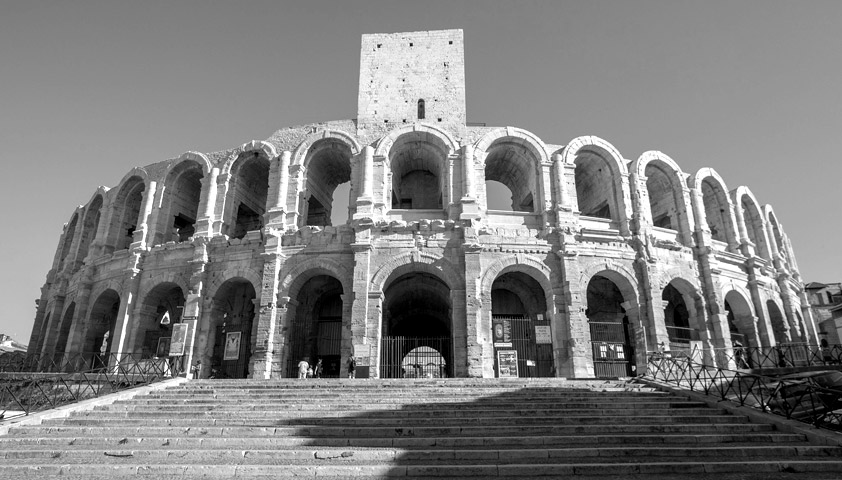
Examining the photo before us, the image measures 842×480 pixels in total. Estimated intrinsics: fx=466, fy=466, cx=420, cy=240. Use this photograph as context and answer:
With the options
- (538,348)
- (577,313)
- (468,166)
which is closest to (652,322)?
(577,313)

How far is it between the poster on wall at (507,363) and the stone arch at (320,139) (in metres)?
10.1

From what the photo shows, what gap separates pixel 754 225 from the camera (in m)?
23.5

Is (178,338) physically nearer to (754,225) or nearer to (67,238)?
(67,238)

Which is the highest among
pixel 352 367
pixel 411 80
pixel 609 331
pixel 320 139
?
pixel 411 80

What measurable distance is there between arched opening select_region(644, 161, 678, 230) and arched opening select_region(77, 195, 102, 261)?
27.4 m

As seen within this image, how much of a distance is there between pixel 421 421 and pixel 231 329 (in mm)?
14318

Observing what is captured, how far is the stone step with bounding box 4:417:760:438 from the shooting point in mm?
8195

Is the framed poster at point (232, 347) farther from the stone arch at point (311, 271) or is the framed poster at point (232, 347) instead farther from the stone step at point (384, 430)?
the stone step at point (384, 430)

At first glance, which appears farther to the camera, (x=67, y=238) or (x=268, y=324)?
(x=67, y=238)

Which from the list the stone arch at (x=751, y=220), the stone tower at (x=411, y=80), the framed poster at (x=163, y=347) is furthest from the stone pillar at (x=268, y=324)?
the stone arch at (x=751, y=220)

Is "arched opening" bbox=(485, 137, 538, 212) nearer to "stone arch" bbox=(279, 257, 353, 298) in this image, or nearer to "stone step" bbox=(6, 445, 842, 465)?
"stone arch" bbox=(279, 257, 353, 298)

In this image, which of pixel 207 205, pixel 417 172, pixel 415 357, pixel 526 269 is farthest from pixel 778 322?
pixel 207 205

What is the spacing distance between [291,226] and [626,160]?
573 inches

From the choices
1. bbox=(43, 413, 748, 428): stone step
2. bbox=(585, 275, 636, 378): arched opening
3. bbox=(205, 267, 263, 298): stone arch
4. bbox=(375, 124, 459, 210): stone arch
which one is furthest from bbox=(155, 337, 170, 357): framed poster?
bbox=(585, 275, 636, 378): arched opening
